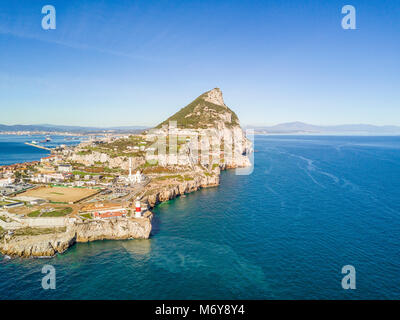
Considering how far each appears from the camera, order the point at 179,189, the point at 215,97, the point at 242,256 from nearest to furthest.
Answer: the point at 242,256 → the point at 179,189 → the point at 215,97

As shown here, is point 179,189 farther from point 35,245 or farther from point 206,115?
point 206,115

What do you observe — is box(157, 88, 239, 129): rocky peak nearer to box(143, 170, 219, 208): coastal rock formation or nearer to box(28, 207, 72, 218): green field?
box(143, 170, 219, 208): coastal rock formation

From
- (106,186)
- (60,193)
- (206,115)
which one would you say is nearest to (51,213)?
(60,193)

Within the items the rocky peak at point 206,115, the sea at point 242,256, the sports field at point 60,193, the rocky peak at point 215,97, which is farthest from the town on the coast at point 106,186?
the rocky peak at point 215,97

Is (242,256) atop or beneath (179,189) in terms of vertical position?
beneath

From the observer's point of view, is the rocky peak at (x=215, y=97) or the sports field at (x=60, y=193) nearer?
the sports field at (x=60, y=193)

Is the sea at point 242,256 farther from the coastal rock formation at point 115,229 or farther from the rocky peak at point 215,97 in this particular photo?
the rocky peak at point 215,97

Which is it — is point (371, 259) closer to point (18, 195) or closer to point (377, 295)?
point (377, 295)
